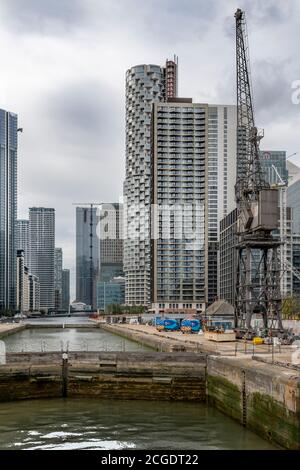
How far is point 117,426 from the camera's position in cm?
3494

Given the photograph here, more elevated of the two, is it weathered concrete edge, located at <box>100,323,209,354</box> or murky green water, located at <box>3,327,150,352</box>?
weathered concrete edge, located at <box>100,323,209,354</box>

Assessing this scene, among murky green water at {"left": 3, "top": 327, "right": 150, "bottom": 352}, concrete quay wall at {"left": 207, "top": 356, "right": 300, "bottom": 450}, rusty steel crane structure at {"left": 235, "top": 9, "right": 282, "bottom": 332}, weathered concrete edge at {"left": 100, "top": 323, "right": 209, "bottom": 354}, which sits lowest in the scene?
murky green water at {"left": 3, "top": 327, "right": 150, "bottom": 352}

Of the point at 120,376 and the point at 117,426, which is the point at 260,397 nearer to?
the point at 117,426

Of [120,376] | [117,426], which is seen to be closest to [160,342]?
[120,376]

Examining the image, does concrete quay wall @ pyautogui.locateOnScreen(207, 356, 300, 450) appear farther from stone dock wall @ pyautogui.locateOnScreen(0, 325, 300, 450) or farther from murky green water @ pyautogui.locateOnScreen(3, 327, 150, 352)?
murky green water @ pyautogui.locateOnScreen(3, 327, 150, 352)

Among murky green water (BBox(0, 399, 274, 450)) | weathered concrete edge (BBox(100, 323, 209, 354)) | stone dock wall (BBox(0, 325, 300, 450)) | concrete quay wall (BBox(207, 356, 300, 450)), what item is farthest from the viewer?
weathered concrete edge (BBox(100, 323, 209, 354))

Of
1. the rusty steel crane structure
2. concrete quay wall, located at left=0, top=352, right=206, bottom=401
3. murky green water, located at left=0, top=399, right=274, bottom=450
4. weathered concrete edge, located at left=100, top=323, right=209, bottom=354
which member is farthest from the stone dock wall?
the rusty steel crane structure

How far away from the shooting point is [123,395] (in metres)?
44.6

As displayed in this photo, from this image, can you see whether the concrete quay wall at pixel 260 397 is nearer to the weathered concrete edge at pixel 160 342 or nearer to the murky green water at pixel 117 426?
the murky green water at pixel 117 426

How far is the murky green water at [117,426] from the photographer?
1206 inches

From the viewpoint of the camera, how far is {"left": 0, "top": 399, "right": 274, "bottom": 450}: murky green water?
30625 mm
